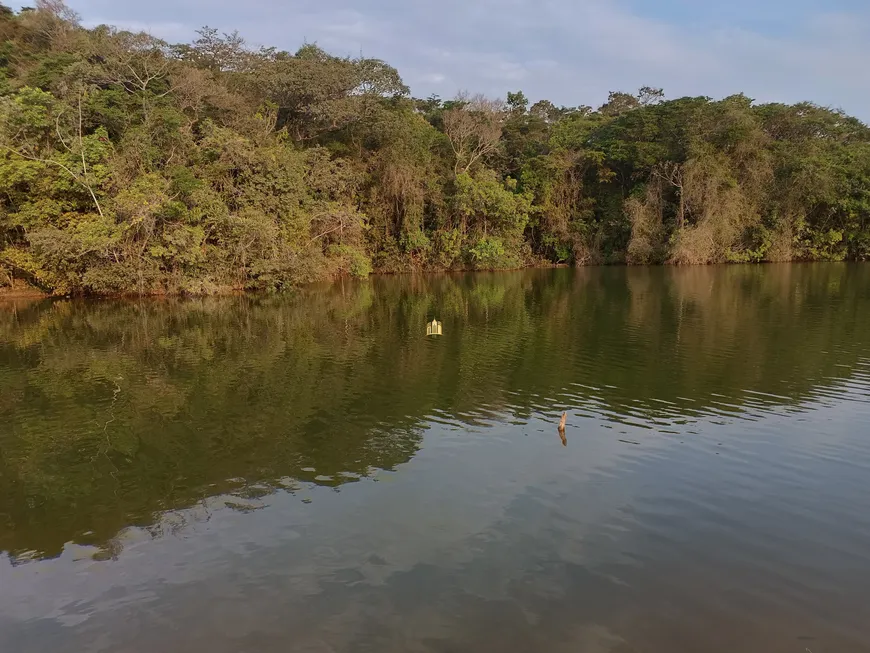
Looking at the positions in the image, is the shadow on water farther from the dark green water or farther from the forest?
the forest

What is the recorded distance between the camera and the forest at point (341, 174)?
31.0m

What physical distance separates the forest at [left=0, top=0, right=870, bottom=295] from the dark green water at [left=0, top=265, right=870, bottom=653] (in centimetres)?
1408

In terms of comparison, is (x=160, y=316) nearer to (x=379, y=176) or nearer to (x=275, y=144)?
(x=275, y=144)

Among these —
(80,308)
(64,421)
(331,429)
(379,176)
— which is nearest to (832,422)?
(331,429)

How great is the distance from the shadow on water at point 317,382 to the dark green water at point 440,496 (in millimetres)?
94

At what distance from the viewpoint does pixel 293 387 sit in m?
15.7

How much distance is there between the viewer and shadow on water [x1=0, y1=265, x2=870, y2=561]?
1024cm

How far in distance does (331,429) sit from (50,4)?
4400 cm

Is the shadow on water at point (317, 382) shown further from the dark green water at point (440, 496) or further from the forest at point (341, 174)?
the forest at point (341, 174)

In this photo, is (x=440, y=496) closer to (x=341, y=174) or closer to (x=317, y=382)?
(x=317, y=382)

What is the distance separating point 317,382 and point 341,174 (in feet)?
99.8

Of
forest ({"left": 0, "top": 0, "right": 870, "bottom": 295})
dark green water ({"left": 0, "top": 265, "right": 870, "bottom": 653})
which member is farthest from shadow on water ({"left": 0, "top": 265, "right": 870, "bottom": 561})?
forest ({"left": 0, "top": 0, "right": 870, "bottom": 295})

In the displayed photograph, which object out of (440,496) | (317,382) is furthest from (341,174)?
(440,496)

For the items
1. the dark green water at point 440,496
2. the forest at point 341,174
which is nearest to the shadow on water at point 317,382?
Answer: the dark green water at point 440,496
